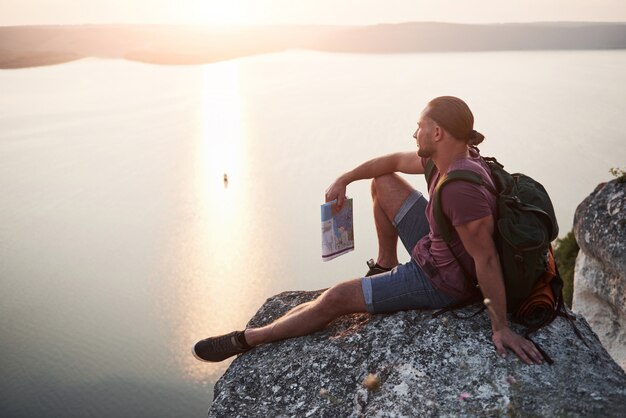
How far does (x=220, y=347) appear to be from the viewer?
4422 mm

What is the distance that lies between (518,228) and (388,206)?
4.29 feet

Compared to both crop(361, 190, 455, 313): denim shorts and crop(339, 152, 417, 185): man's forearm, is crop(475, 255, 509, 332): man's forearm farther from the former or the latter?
crop(339, 152, 417, 185): man's forearm

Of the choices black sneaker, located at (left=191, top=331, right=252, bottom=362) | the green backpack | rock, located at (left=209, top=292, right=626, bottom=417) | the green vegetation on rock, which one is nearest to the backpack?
the green backpack

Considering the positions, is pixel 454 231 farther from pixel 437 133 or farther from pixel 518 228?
pixel 437 133

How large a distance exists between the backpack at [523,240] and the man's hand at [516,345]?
149 millimetres

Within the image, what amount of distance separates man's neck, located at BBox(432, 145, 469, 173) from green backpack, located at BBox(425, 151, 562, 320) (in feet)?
0.71

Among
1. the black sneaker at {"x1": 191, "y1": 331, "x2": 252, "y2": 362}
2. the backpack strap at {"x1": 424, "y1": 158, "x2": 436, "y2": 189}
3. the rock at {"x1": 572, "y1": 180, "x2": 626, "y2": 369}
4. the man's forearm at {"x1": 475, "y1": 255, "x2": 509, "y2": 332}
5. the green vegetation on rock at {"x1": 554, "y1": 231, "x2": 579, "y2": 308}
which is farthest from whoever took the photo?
the green vegetation on rock at {"x1": 554, "y1": 231, "x2": 579, "y2": 308}

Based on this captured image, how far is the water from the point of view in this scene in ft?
156

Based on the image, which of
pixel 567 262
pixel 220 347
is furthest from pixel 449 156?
pixel 567 262

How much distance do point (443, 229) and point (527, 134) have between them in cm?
9347

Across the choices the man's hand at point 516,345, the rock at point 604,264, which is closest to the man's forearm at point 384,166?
the man's hand at point 516,345

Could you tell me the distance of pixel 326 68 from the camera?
561 feet

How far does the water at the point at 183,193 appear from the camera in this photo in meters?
47.7

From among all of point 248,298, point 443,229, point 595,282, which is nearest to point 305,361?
point 443,229
